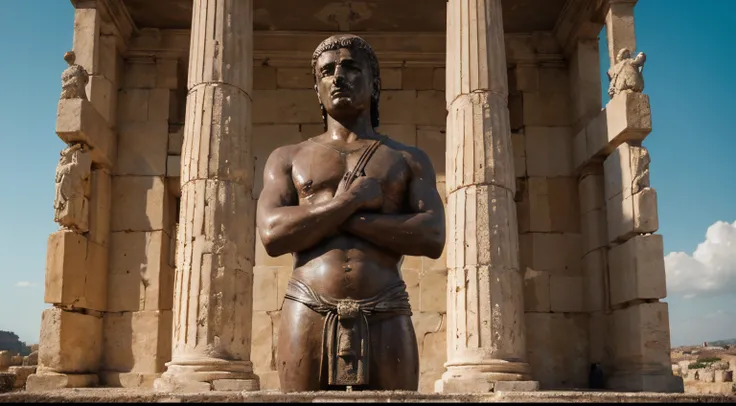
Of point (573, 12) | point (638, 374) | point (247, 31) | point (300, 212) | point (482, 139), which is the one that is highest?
point (573, 12)

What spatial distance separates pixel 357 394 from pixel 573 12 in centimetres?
1379

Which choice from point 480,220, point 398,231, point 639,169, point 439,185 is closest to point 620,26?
point 639,169

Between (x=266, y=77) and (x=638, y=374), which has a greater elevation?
(x=266, y=77)

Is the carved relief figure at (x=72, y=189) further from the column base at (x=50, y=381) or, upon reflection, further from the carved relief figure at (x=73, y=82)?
the column base at (x=50, y=381)

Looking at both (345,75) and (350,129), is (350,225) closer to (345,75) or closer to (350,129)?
(350,129)

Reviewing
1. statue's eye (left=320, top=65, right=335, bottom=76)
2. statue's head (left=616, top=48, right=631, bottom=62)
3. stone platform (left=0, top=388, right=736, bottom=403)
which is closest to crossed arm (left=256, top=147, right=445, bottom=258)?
statue's eye (left=320, top=65, right=335, bottom=76)

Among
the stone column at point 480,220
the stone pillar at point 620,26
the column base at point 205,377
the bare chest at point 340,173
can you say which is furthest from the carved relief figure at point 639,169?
the bare chest at point 340,173

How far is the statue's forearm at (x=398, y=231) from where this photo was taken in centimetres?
439

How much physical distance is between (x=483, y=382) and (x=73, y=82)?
857cm

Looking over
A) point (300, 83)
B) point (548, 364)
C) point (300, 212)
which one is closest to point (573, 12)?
point (300, 83)

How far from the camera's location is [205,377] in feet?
37.4

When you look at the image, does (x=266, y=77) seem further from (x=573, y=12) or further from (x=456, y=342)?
(x=456, y=342)

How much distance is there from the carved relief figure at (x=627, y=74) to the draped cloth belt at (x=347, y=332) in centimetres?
1065

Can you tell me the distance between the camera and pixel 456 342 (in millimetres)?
12078
